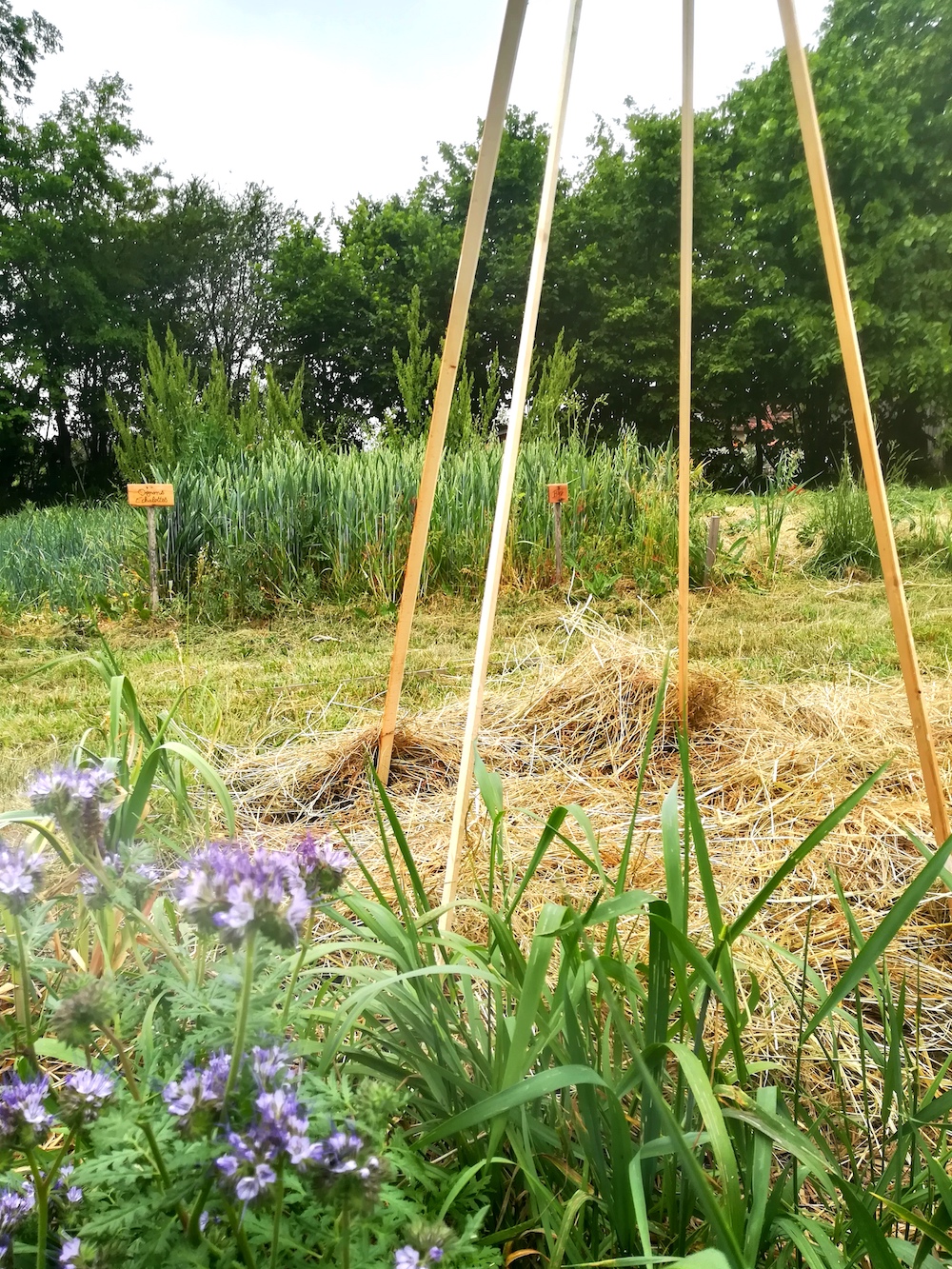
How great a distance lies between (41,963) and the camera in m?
0.60

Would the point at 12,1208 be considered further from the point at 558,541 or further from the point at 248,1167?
the point at 558,541

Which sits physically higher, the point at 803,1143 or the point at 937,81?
the point at 937,81

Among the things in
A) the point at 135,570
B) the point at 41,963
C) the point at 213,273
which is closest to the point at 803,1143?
the point at 41,963

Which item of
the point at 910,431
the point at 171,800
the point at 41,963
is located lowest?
the point at 171,800

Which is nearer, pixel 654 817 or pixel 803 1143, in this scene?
pixel 803 1143

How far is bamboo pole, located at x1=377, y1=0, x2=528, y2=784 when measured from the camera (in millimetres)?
1062

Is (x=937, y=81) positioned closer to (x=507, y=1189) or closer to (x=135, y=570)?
(x=135, y=570)

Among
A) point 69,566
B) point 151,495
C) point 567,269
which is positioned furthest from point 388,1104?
point 567,269

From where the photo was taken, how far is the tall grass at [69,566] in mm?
Result: 4590

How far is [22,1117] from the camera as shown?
45 cm

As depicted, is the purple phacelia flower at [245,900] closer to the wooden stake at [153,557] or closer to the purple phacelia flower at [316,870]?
the purple phacelia flower at [316,870]

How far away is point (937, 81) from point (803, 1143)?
56.9 ft

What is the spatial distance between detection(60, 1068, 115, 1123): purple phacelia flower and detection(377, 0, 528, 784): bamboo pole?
811mm

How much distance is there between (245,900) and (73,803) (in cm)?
18
